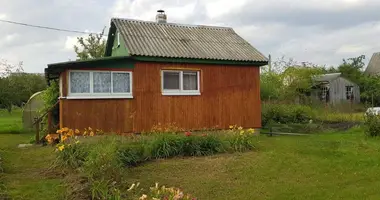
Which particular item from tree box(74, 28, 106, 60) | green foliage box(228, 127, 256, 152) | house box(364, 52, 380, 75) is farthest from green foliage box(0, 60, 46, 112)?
house box(364, 52, 380, 75)

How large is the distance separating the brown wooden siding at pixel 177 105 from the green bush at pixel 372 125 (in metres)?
4.02

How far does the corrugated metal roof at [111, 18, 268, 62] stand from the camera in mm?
14042

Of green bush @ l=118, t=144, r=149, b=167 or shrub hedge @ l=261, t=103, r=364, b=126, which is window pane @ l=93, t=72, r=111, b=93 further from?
shrub hedge @ l=261, t=103, r=364, b=126

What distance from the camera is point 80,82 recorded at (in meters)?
12.6

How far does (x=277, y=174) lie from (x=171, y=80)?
706 centimetres

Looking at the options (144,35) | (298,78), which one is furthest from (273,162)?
(298,78)

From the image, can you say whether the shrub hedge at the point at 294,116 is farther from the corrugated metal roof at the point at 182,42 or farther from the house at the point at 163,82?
the corrugated metal roof at the point at 182,42

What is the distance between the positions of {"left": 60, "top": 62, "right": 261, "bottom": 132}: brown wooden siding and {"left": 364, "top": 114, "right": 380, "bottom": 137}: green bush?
4021 mm

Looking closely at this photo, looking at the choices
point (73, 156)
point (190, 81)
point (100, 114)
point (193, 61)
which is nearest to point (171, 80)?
point (190, 81)

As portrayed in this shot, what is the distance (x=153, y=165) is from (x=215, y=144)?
6.62 ft

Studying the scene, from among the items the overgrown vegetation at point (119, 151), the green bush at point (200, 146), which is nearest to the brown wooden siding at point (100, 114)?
the overgrown vegetation at point (119, 151)

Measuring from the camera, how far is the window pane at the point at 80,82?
12484mm

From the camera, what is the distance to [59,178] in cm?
775

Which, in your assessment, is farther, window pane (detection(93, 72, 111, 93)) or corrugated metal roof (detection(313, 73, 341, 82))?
corrugated metal roof (detection(313, 73, 341, 82))
